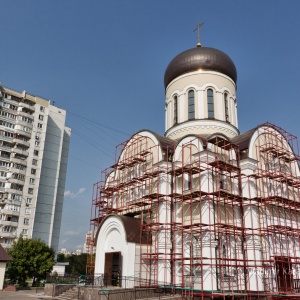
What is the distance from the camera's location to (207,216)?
16062 millimetres

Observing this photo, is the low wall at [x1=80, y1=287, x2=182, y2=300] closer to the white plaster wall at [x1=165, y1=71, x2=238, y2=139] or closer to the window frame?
the white plaster wall at [x1=165, y1=71, x2=238, y2=139]

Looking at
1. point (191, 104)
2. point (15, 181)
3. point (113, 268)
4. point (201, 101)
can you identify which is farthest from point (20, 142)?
point (113, 268)

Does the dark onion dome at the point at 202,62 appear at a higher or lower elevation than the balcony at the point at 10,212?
higher

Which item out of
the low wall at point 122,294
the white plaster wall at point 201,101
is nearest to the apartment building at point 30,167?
the white plaster wall at point 201,101

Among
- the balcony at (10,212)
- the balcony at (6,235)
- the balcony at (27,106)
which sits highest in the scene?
the balcony at (27,106)

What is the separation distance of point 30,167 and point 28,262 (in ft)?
79.4

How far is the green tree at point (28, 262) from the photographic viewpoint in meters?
26.8

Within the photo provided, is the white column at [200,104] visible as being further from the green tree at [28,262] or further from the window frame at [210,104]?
the green tree at [28,262]

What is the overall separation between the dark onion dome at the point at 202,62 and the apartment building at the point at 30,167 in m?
31.8

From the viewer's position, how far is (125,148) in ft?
73.4

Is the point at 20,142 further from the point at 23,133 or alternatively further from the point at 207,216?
the point at 207,216

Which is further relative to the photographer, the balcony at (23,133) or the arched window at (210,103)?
the balcony at (23,133)

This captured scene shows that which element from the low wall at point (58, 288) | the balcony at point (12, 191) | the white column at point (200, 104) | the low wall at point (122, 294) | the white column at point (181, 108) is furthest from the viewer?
the balcony at point (12, 191)

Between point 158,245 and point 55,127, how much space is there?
135 feet
